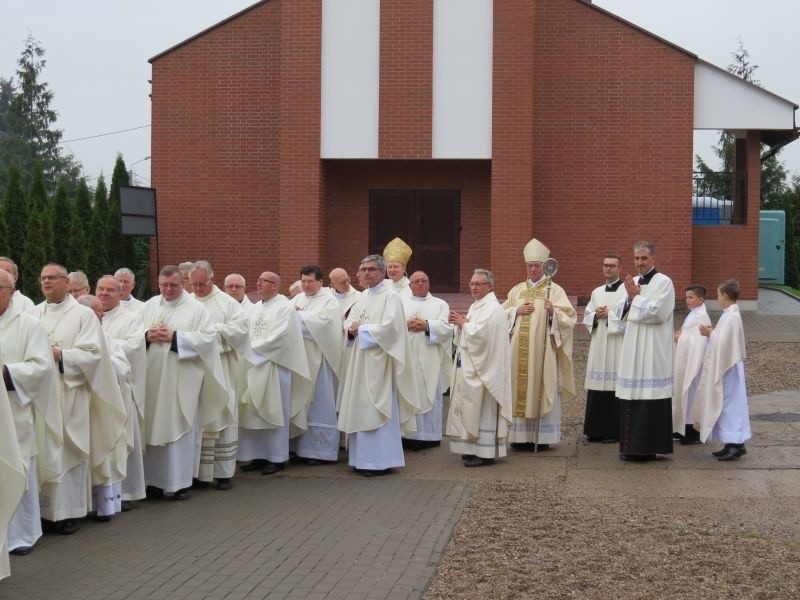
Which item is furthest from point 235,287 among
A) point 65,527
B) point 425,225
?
point 425,225

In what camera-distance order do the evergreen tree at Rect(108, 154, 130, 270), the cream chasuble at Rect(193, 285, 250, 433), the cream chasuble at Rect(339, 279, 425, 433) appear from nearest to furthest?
the cream chasuble at Rect(193, 285, 250, 433) < the cream chasuble at Rect(339, 279, 425, 433) < the evergreen tree at Rect(108, 154, 130, 270)

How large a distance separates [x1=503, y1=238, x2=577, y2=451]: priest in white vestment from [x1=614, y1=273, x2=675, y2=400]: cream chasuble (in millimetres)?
894

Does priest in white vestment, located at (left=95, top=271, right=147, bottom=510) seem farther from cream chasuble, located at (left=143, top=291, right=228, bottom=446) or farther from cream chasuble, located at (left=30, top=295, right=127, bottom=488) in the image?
cream chasuble, located at (left=30, top=295, right=127, bottom=488)

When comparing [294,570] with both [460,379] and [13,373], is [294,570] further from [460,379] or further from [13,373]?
[460,379]

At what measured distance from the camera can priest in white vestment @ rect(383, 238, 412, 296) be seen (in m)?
12.5

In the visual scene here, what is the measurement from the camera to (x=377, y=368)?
34.3 ft

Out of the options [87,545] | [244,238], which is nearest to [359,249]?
[244,238]

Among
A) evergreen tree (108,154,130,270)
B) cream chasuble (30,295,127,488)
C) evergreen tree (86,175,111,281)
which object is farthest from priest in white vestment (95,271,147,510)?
evergreen tree (108,154,130,270)

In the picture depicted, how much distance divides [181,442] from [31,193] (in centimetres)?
1611

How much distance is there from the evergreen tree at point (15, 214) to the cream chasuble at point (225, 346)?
13.6 metres

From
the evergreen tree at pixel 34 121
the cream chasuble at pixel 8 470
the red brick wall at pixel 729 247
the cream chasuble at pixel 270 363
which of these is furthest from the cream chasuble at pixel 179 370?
the evergreen tree at pixel 34 121

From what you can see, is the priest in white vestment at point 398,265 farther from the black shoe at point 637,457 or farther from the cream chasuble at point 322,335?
the black shoe at point 637,457

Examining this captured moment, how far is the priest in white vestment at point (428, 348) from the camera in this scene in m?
11.8

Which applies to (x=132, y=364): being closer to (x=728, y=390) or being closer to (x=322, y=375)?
(x=322, y=375)
